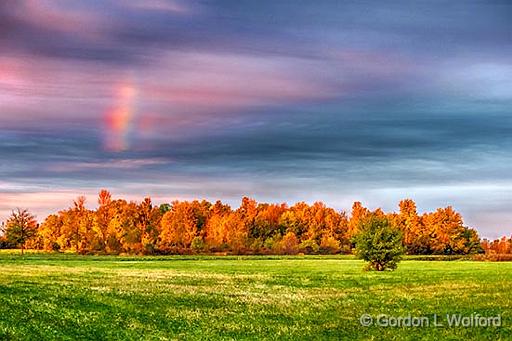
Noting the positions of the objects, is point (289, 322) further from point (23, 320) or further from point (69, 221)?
point (69, 221)

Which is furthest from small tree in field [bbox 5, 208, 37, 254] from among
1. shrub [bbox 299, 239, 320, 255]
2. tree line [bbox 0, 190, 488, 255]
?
shrub [bbox 299, 239, 320, 255]

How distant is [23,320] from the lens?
87.2 feet

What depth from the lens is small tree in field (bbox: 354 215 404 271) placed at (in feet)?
259

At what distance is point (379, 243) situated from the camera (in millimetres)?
78688

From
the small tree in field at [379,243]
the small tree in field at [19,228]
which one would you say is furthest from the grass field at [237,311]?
the small tree in field at [19,228]

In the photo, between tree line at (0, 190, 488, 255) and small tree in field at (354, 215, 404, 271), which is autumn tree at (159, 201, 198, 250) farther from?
small tree in field at (354, 215, 404, 271)

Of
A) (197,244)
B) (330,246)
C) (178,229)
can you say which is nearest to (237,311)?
(197,244)

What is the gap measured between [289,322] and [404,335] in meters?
6.35

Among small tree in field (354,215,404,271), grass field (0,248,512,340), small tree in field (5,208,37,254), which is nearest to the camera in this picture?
grass field (0,248,512,340)

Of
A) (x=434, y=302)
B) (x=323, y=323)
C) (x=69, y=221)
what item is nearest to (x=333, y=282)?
(x=434, y=302)

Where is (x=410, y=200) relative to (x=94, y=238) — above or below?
above

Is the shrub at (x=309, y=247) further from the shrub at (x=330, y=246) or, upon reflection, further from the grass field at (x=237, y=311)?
the grass field at (x=237, y=311)

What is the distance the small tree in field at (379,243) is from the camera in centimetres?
7881

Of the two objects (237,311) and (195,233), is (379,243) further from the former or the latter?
(195,233)
